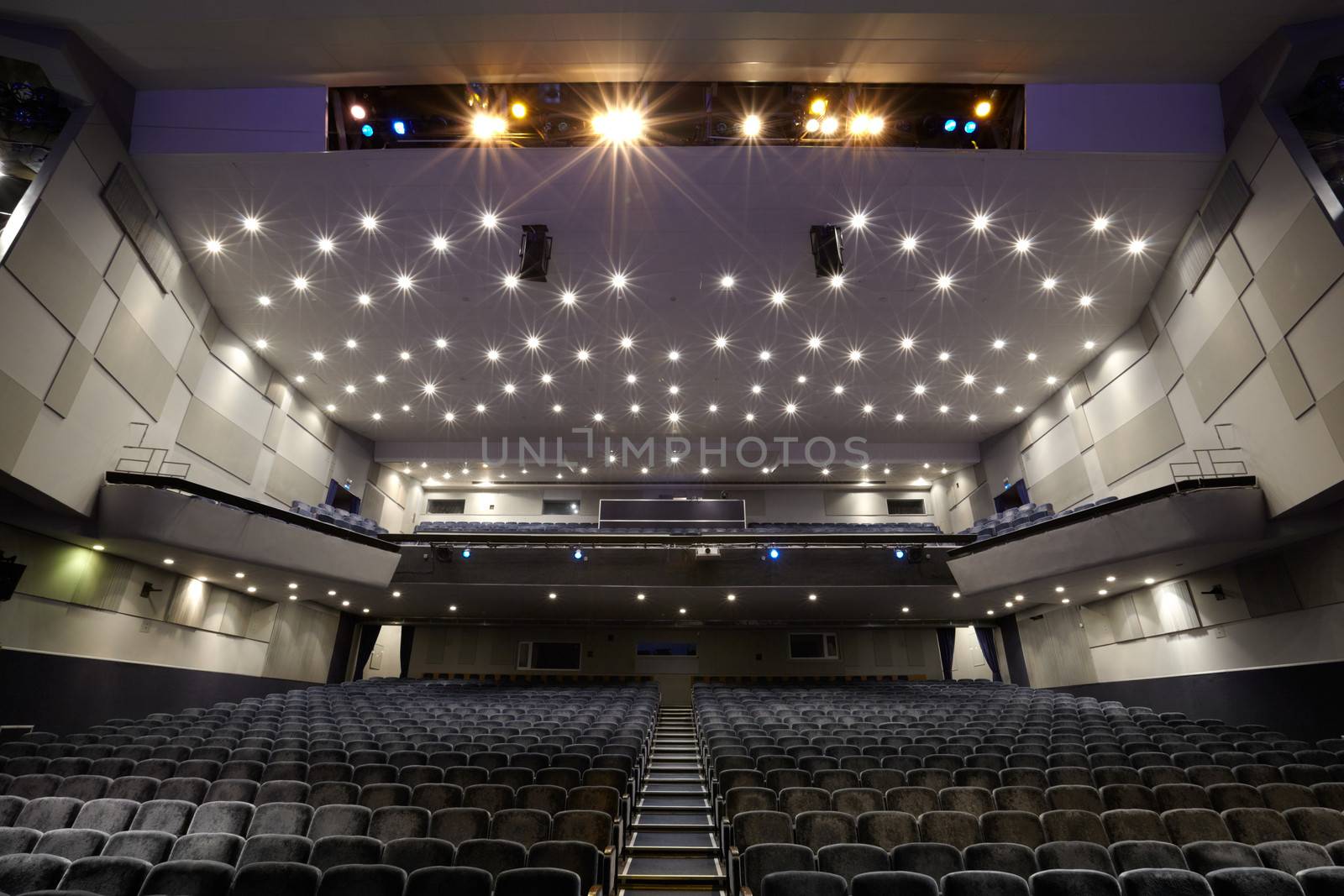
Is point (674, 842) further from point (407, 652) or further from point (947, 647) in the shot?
point (407, 652)

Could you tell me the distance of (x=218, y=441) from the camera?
34.6ft

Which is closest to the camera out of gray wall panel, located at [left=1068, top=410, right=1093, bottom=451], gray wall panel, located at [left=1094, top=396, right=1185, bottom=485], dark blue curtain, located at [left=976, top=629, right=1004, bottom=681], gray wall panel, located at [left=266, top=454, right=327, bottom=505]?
gray wall panel, located at [left=1094, top=396, right=1185, bottom=485]

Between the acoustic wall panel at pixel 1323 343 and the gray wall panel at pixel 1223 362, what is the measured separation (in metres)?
0.74

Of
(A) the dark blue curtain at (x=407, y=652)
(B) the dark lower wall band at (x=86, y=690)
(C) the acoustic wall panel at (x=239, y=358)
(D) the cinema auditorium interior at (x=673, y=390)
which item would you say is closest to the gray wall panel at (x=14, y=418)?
(D) the cinema auditorium interior at (x=673, y=390)

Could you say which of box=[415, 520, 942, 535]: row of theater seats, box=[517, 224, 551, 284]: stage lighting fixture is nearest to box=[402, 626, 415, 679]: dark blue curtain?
box=[415, 520, 942, 535]: row of theater seats

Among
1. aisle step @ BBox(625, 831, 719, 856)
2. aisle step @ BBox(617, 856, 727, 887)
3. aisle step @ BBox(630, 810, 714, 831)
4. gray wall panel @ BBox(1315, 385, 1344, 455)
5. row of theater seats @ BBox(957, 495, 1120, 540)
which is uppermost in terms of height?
row of theater seats @ BBox(957, 495, 1120, 540)

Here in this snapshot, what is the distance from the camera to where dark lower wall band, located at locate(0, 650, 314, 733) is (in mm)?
7586

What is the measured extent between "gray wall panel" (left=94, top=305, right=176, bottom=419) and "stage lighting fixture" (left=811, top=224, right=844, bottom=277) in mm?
9235

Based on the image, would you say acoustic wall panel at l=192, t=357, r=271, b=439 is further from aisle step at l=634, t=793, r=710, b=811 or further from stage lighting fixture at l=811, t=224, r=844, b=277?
stage lighting fixture at l=811, t=224, r=844, b=277

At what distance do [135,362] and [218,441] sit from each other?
2.46 meters

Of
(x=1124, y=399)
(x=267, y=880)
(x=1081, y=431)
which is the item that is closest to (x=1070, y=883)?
(x=267, y=880)

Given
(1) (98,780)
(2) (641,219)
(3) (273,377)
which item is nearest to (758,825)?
(1) (98,780)

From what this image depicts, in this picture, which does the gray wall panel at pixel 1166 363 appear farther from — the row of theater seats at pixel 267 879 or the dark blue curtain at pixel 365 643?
the dark blue curtain at pixel 365 643

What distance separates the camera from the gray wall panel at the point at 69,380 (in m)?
6.91
